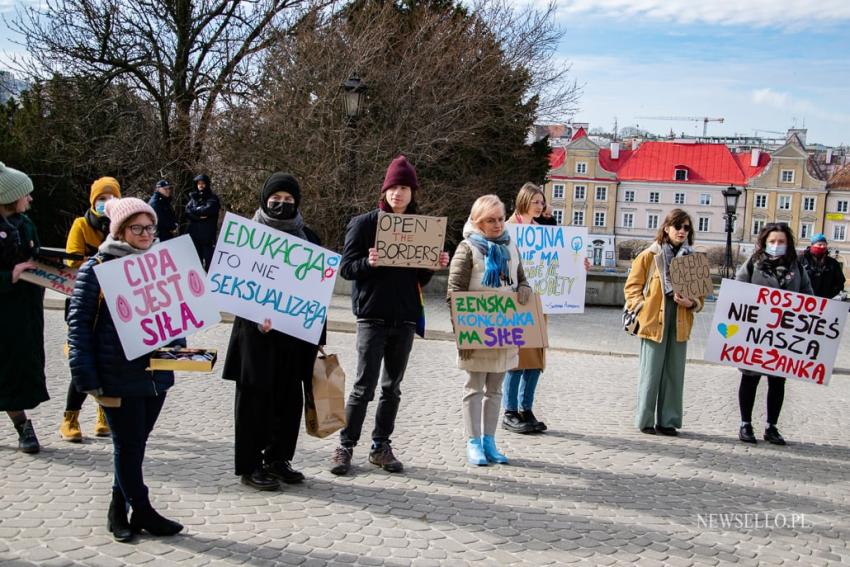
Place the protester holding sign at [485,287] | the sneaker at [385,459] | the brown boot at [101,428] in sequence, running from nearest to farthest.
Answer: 1. the sneaker at [385,459]
2. the protester holding sign at [485,287]
3. the brown boot at [101,428]

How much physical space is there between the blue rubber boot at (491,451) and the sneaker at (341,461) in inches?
41.4

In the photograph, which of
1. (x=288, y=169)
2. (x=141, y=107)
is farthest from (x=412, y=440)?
(x=141, y=107)

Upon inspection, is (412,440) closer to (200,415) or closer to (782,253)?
(200,415)

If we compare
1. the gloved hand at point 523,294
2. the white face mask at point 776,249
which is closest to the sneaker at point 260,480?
the gloved hand at point 523,294

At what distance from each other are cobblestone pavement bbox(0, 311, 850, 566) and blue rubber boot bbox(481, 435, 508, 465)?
0.31 ft

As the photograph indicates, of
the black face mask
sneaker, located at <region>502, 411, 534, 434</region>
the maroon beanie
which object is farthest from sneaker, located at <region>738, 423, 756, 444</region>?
the black face mask

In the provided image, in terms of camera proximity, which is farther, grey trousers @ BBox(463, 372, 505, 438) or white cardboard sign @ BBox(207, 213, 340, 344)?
grey trousers @ BBox(463, 372, 505, 438)

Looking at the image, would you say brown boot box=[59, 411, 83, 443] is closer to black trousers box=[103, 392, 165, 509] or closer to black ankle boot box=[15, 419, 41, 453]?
black ankle boot box=[15, 419, 41, 453]

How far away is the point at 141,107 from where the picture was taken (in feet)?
75.3

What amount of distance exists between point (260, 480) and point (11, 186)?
8.84 feet

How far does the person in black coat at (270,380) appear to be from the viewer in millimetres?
5426

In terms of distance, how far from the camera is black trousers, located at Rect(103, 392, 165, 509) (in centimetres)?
452

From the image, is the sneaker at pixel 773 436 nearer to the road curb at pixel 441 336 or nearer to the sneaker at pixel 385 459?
the sneaker at pixel 385 459

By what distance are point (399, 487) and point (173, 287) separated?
79.2 inches
